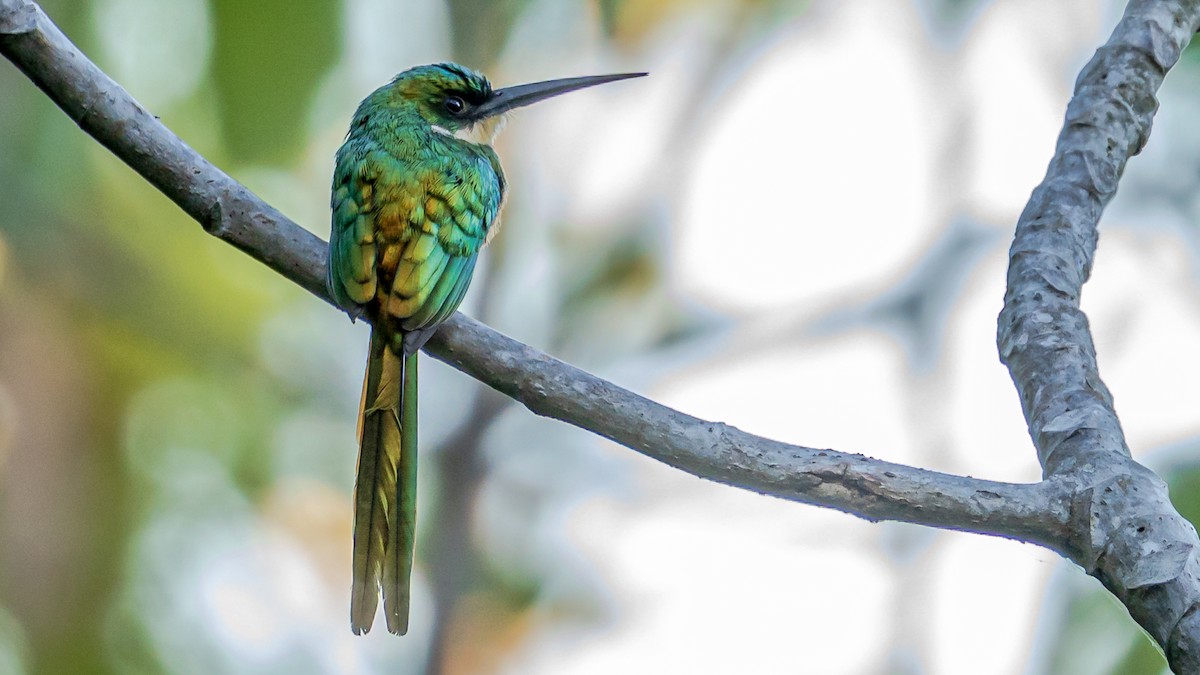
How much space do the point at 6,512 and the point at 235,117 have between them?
4.78 feet

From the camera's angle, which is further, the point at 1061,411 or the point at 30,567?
the point at 30,567

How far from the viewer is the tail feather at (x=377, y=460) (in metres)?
2.04

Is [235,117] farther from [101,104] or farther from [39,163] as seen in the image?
[101,104]

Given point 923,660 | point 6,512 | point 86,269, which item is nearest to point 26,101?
point 86,269

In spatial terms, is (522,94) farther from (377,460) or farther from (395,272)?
(377,460)

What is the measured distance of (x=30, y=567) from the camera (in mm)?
3680

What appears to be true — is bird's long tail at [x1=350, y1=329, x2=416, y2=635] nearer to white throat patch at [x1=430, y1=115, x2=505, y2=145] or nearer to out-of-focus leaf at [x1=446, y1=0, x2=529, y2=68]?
white throat patch at [x1=430, y1=115, x2=505, y2=145]

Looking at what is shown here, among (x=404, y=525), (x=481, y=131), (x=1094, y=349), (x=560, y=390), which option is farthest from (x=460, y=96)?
(x=1094, y=349)

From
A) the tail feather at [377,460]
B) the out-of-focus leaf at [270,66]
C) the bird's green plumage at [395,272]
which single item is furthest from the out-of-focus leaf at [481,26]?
the tail feather at [377,460]

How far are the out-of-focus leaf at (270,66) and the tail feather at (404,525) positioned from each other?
2.04 m

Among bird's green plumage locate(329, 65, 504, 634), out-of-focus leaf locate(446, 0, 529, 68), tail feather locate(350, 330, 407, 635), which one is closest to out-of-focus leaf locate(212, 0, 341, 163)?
out-of-focus leaf locate(446, 0, 529, 68)

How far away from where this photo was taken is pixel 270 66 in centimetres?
420

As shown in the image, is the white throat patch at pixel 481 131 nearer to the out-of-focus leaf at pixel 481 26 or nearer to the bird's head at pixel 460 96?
the bird's head at pixel 460 96

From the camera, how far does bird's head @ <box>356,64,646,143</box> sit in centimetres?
292
